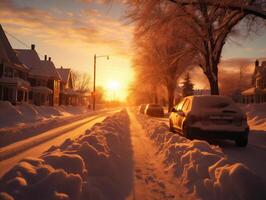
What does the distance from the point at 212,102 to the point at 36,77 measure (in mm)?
42991

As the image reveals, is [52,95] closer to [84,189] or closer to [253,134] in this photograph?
[253,134]

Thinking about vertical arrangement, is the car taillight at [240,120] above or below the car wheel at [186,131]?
above

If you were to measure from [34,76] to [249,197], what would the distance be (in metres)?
47.8

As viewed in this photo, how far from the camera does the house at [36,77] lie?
4734cm

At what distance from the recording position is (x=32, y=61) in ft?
161

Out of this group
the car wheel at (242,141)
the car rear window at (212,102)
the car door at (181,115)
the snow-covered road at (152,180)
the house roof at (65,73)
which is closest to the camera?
the snow-covered road at (152,180)

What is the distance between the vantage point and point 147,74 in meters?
39.7

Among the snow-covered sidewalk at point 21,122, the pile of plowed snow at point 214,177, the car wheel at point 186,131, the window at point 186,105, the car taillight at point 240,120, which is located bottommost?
the snow-covered sidewalk at point 21,122

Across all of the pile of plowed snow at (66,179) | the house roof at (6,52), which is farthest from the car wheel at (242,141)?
the house roof at (6,52)

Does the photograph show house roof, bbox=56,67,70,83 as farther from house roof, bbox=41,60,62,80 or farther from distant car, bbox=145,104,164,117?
distant car, bbox=145,104,164,117

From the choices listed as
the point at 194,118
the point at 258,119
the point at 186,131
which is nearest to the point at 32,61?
the point at 258,119

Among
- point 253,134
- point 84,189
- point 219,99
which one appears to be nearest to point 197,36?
point 253,134

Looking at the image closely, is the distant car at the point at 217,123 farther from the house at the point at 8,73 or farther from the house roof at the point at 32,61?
the house roof at the point at 32,61

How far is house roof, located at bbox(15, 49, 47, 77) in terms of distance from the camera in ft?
157
